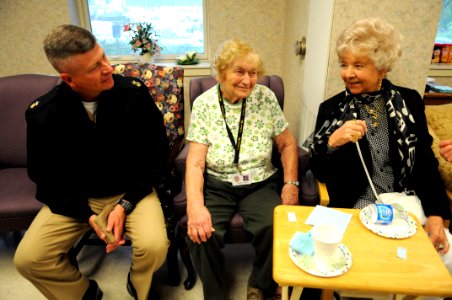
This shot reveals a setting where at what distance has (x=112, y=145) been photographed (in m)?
1.51

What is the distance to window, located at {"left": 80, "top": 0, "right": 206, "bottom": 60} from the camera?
3.04m

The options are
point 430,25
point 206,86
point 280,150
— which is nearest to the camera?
point 430,25

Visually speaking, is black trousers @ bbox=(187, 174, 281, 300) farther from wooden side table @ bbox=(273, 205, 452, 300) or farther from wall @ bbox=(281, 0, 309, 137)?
wall @ bbox=(281, 0, 309, 137)

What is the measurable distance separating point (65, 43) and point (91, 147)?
46cm

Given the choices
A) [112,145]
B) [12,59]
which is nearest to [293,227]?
[112,145]

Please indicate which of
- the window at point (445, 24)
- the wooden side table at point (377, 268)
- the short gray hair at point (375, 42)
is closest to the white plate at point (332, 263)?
the wooden side table at point (377, 268)

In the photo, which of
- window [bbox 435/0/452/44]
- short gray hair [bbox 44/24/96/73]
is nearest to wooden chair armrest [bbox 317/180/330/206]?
short gray hair [bbox 44/24/96/73]

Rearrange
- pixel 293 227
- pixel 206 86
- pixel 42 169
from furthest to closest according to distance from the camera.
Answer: pixel 206 86 → pixel 42 169 → pixel 293 227

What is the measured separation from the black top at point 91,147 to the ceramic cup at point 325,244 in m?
0.91

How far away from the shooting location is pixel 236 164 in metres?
1.58

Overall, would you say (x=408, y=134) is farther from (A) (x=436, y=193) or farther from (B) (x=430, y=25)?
(B) (x=430, y=25)

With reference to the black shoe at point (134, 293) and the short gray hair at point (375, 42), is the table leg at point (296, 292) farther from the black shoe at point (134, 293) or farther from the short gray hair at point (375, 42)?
the short gray hair at point (375, 42)

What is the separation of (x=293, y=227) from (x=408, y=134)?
0.70 m

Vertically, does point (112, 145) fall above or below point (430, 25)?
below
